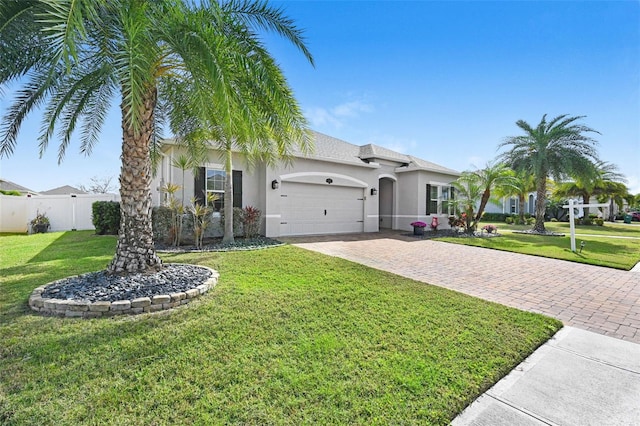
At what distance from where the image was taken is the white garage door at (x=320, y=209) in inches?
543

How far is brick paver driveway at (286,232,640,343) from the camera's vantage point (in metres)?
4.78

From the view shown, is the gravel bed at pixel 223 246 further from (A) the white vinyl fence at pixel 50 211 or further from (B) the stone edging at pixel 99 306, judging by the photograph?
(A) the white vinyl fence at pixel 50 211

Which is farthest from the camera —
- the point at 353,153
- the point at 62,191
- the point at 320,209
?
the point at 62,191

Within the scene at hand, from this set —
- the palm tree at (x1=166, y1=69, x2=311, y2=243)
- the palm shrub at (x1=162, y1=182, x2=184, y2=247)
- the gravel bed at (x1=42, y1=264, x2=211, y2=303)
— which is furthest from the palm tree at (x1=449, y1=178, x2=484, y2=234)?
the gravel bed at (x1=42, y1=264, x2=211, y2=303)

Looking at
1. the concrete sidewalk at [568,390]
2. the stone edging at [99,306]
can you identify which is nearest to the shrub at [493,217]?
the concrete sidewalk at [568,390]

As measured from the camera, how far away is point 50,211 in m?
16.4

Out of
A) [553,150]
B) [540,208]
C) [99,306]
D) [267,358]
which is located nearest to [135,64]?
[99,306]

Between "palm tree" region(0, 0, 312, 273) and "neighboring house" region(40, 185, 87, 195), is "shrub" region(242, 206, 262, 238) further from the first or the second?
"neighboring house" region(40, 185, 87, 195)

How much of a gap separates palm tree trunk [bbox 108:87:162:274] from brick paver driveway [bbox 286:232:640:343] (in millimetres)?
5776

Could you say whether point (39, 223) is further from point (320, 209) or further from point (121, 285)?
point (121, 285)

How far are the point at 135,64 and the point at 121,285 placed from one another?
145 inches

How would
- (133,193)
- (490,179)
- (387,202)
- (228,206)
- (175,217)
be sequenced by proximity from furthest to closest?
(387,202) → (490,179) → (228,206) → (175,217) → (133,193)

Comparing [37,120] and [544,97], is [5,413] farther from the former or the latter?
[544,97]

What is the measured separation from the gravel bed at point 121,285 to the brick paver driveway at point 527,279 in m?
5.01
